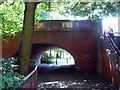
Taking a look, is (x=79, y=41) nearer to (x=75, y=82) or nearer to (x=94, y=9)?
(x=94, y=9)

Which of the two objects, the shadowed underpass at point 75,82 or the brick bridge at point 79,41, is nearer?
the shadowed underpass at point 75,82

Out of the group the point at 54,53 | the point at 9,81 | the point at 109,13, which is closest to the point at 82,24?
the point at 109,13

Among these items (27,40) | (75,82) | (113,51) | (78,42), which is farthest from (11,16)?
(78,42)

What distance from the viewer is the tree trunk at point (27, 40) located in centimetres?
975

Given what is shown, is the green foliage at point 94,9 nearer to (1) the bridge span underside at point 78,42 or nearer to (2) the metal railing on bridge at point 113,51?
(2) the metal railing on bridge at point 113,51

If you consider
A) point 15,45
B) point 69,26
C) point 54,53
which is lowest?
point 54,53

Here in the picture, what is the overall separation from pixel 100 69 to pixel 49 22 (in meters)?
5.00

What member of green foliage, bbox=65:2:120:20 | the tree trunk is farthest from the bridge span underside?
the tree trunk

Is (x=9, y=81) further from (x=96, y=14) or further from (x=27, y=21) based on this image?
(x=96, y=14)

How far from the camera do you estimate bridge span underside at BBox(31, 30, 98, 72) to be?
21406 mm

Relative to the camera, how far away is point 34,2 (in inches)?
408

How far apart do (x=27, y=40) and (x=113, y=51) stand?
7.28 meters

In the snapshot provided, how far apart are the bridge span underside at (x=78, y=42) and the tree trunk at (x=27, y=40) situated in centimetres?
1124

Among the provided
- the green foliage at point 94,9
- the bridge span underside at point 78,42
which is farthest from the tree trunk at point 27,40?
the bridge span underside at point 78,42
